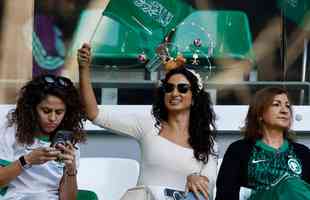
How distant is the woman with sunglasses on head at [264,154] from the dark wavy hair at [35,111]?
82cm

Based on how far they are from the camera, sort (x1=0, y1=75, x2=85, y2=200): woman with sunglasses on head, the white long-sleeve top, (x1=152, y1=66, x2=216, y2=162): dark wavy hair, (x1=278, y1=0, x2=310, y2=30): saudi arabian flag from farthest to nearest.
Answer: (x1=278, y1=0, x2=310, y2=30): saudi arabian flag → (x1=152, y1=66, x2=216, y2=162): dark wavy hair → the white long-sleeve top → (x1=0, y1=75, x2=85, y2=200): woman with sunglasses on head

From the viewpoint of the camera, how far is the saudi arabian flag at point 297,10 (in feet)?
18.3

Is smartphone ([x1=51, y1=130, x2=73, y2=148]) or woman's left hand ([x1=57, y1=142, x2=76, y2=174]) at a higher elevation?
smartphone ([x1=51, y1=130, x2=73, y2=148])

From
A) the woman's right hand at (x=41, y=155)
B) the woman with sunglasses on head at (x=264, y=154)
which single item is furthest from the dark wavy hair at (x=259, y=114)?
the woman's right hand at (x=41, y=155)

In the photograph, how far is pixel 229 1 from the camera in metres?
5.50

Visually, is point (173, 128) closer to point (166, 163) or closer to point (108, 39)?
point (166, 163)

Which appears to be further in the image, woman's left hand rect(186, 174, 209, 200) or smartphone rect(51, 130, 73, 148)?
woman's left hand rect(186, 174, 209, 200)

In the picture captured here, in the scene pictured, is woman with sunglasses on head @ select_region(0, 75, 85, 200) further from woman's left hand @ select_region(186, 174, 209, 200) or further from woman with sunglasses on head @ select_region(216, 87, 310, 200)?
woman with sunglasses on head @ select_region(216, 87, 310, 200)

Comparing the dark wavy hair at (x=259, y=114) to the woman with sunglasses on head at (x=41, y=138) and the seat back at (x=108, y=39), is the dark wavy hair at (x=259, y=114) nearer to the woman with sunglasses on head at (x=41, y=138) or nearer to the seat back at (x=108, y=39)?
the woman with sunglasses on head at (x=41, y=138)

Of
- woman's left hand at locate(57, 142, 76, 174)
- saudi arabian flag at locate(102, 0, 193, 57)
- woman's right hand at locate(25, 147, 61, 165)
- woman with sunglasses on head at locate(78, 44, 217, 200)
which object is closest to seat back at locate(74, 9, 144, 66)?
saudi arabian flag at locate(102, 0, 193, 57)

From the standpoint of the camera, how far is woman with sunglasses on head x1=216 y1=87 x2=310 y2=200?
387 centimetres

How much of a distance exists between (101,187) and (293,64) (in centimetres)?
190

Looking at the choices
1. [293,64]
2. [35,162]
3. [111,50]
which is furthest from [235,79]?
[35,162]

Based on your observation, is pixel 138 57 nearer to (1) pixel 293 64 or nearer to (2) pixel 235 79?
(2) pixel 235 79
